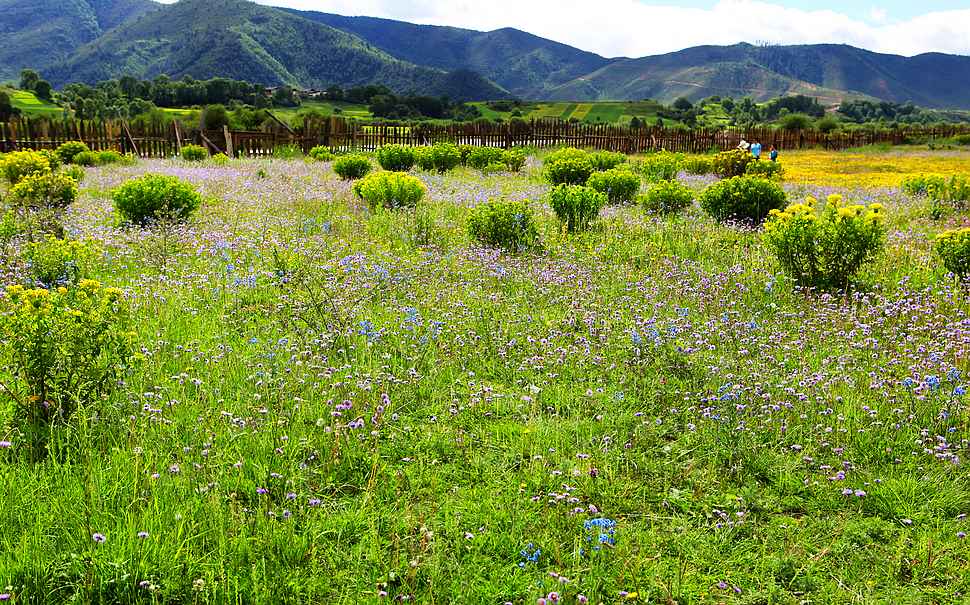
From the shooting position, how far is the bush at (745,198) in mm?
12789

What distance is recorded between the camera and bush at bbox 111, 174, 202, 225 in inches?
446

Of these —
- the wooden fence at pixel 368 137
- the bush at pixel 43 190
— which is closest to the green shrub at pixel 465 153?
the wooden fence at pixel 368 137

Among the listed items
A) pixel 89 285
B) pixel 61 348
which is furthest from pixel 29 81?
pixel 61 348

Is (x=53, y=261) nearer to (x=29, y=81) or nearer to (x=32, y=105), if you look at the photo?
(x=32, y=105)

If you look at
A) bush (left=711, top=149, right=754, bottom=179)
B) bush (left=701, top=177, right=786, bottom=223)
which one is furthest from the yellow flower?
bush (left=711, top=149, right=754, bottom=179)

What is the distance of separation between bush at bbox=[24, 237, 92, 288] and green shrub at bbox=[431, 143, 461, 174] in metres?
17.4

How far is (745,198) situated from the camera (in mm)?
12844

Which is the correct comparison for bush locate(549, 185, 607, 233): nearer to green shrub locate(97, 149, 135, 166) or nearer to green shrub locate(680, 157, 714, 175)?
green shrub locate(680, 157, 714, 175)

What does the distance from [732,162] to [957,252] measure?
13598 millimetres

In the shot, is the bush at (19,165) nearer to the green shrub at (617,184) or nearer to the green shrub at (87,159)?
the green shrub at (87,159)

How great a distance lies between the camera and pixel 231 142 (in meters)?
30.3

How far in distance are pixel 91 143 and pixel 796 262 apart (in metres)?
29.6

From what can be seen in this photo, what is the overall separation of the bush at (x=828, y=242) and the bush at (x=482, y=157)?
17934 mm

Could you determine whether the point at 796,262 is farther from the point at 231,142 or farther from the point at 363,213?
the point at 231,142
